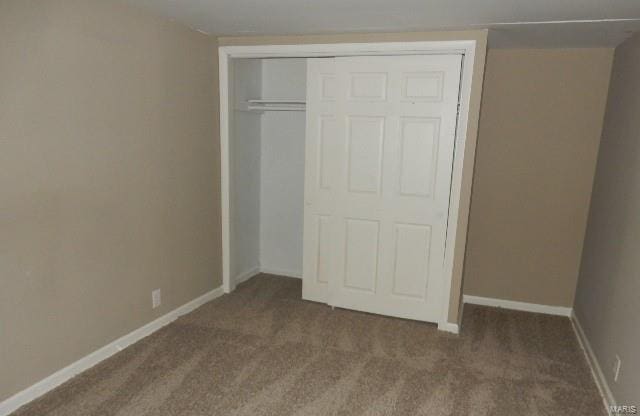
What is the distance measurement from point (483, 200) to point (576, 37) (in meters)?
1.44

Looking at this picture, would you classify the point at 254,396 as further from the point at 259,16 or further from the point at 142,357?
the point at 259,16

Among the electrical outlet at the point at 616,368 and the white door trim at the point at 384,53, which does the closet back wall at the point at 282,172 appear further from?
the electrical outlet at the point at 616,368

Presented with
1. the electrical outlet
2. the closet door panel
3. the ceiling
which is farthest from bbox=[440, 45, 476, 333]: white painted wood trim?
the electrical outlet

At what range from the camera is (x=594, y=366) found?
2.87m

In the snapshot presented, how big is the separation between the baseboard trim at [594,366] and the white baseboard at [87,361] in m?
2.92

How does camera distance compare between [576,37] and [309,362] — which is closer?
[309,362]

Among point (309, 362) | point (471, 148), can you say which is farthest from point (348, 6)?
point (309, 362)

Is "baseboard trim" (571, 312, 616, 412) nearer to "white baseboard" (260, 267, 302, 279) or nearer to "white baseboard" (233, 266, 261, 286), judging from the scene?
"white baseboard" (260, 267, 302, 279)

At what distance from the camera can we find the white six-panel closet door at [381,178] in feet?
10.6

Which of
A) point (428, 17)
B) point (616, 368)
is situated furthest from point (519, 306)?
point (428, 17)

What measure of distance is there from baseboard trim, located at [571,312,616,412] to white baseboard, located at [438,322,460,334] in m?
0.87

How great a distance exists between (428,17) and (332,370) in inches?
90.6

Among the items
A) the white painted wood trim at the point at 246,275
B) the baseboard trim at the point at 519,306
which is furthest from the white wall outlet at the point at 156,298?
the baseboard trim at the point at 519,306

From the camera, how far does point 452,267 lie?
10.9 ft
